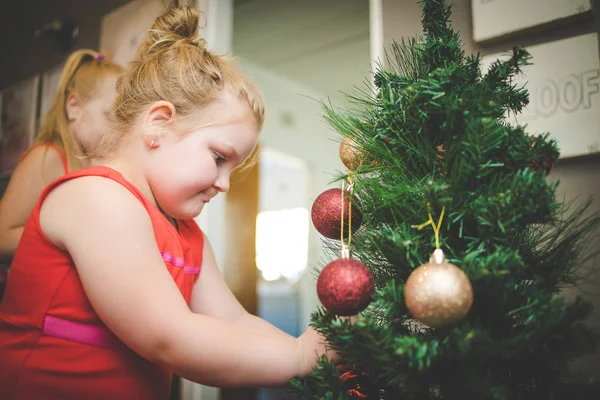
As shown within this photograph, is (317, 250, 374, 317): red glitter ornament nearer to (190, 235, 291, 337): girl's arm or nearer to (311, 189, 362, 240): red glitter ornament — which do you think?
(311, 189, 362, 240): red glitter ornament

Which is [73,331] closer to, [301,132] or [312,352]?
[312,352]

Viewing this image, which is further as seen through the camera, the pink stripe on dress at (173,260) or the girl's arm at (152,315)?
the pink stripe on dress at (173,260)

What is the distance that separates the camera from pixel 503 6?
92cm

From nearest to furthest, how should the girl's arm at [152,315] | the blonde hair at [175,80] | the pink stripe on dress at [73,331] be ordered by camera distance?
the girl's arm at [152,315]
the pink stripe on dress at [73,331]
the blonde hair at [175,80]

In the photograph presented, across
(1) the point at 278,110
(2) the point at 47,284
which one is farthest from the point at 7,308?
(1) the point at 278,110

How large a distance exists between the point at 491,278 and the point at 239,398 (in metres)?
1.93

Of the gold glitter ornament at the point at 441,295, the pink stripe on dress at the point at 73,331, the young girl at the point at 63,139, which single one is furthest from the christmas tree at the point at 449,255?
the young girl at the point at 63,139

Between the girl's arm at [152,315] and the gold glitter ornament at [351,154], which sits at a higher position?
the gold glitter ornament at [351,154]

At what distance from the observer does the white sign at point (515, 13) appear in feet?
2.80

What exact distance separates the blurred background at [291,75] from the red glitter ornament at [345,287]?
7.4 inches

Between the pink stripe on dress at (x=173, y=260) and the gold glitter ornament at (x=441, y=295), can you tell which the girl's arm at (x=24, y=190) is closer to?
the pink stripe on dress at (x=173, y=260)

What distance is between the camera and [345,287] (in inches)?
19.7

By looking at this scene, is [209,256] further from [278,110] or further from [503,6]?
[278,110]

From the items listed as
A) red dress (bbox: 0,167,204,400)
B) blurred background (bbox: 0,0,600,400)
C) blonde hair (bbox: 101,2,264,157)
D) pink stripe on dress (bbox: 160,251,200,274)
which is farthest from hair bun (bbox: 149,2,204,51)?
pink stripe on dress (bbox: 160,251,200,274)
